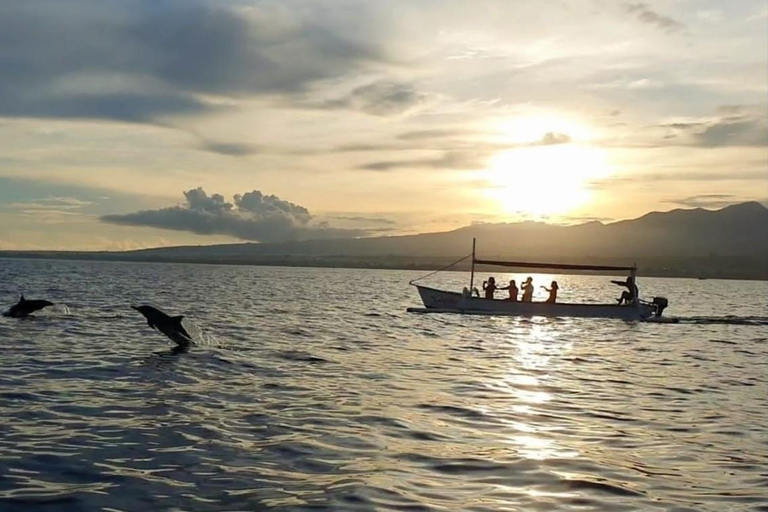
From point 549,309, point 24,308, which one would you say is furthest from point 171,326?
point 549,309

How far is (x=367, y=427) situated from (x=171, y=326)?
16.0m

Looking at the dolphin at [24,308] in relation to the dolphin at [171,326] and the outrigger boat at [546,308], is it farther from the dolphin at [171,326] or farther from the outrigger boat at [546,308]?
the outrigger boat at [546,308]

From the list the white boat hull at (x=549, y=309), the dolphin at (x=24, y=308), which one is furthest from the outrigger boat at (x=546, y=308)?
the dolphin at (x=24, y=308)

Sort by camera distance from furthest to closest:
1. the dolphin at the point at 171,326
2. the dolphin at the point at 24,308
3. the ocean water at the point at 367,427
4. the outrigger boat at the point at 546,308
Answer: the outrigger boat at the point at 546,308 < the dolphin at the point at 24,308 < the dolphin at the point at 171,326 < the ocean water at the point at 367,427

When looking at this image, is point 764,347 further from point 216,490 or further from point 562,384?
point 216,490

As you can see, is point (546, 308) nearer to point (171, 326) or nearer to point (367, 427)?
point (171, 326)

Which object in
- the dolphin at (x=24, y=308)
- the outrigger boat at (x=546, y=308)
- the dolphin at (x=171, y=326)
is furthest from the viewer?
the outrigger boat at (x=546, y=308)

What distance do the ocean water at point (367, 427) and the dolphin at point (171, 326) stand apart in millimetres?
491

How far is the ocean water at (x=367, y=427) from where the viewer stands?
39.3 ft

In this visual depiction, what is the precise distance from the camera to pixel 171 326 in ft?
100

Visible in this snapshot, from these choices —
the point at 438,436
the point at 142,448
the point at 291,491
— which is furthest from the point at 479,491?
the point at 142,448

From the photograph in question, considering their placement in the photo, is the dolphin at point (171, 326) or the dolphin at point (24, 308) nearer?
the dolphin at point (171, 326)

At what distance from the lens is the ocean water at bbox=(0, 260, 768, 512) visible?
1199 cm

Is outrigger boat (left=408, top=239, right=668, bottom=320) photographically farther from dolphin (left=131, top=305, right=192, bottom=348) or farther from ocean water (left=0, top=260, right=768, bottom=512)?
dolphin (left=131, top=305, right=192, bottom=348)
